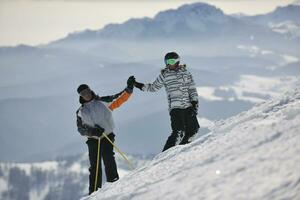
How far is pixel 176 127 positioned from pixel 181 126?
0.11 m

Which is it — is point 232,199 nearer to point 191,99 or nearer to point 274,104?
point 274,104

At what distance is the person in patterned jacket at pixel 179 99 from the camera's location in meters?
10.1

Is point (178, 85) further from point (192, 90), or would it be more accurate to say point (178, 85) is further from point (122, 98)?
point (122, 98)

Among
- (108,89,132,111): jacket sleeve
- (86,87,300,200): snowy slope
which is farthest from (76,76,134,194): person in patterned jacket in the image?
(86,87,300,200): snowy slope

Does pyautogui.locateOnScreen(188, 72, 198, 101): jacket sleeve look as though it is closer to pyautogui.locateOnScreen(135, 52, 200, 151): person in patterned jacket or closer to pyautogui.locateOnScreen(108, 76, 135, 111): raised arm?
pyautogui.locateOnScreen(135, 52, 200, 151): person in patterned jacket

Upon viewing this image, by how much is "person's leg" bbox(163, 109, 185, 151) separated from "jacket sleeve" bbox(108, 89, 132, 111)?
121 cm

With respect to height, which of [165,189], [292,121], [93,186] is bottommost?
[93,186]

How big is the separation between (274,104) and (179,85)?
2901 millimetres

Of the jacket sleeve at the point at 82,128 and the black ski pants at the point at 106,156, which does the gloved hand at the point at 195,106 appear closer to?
the black ski pants at the point at 106,156

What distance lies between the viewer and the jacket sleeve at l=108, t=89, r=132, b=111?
1037cm

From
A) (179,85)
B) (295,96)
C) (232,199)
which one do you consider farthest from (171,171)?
(179,85)

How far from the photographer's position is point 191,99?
1034 centimetres

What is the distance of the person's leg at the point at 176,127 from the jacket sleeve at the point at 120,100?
121cm

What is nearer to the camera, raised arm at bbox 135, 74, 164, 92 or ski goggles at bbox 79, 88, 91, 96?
ski goggles at bbox 79, 88, 91, 96
